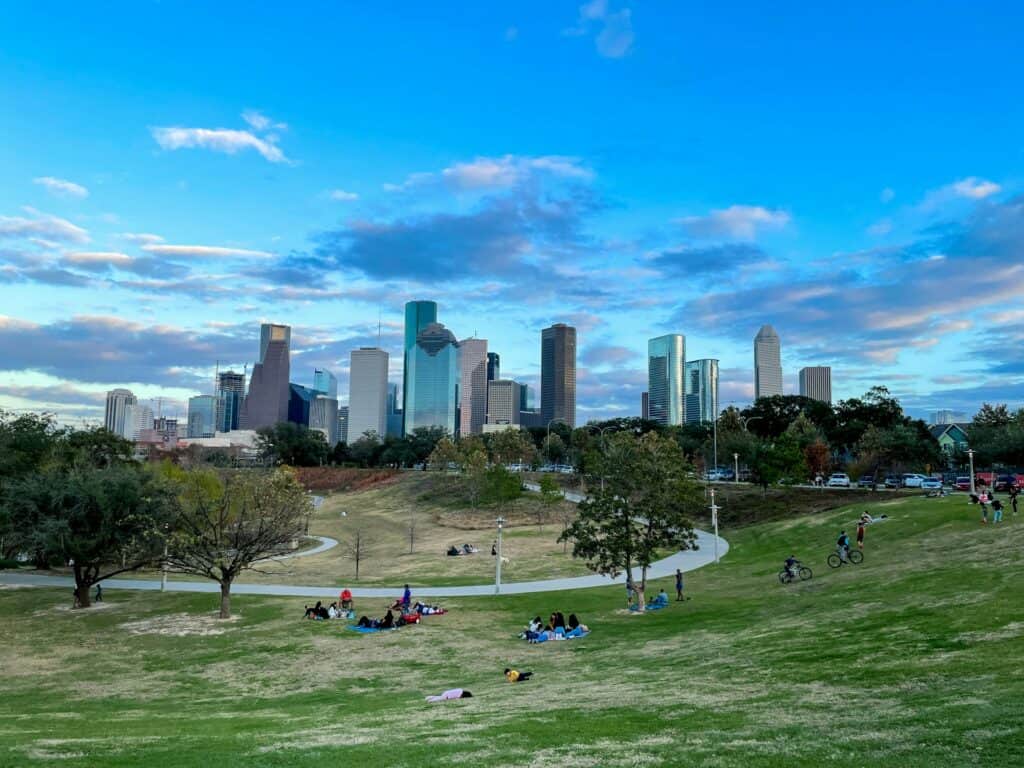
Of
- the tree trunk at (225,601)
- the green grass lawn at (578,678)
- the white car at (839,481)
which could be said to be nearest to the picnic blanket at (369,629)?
the green grass lawn at (578,678)

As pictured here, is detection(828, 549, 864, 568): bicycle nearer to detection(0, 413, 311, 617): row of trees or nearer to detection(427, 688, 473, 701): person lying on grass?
detection(427, 688, 473, 701): person lying on grass

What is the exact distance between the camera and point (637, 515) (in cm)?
3691

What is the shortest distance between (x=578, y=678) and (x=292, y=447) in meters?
171

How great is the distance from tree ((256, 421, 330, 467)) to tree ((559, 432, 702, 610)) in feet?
499

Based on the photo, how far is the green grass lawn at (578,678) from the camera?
40.7ft

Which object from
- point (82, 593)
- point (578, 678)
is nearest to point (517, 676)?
point (578, 678)

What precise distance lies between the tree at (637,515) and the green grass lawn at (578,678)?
2808 mm

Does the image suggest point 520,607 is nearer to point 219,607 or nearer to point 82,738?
point 219,607

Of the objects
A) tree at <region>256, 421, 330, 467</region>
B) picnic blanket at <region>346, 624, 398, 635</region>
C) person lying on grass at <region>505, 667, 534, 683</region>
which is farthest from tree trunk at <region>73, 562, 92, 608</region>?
tree at <region>256, 421, 330, 467</region>

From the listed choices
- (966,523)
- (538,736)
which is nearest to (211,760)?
(538,736)

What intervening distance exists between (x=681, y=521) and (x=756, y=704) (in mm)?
21867

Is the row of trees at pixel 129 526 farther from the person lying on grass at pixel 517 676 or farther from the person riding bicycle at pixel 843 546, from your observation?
the person riding bicycle at pixel 843 546

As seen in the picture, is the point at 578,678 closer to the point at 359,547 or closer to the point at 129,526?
the point at 129,526

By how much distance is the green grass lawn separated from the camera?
12.4 metres
